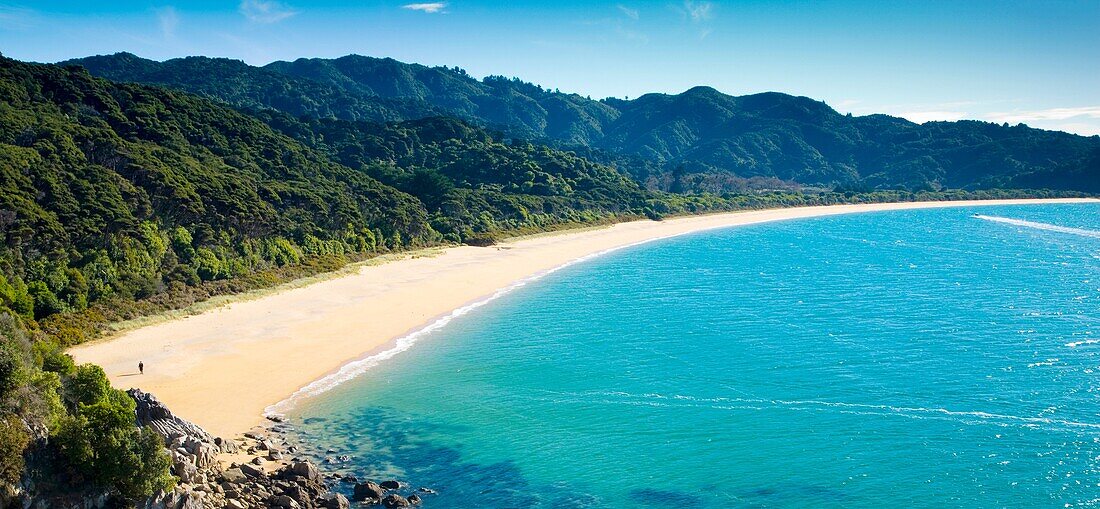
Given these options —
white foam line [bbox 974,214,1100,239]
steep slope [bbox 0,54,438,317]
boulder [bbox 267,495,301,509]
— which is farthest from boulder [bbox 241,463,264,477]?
white foam line [bbox 974,214,1100,239]

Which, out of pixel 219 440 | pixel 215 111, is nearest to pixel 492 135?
pixel 215 111

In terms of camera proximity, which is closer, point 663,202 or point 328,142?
point 328,142

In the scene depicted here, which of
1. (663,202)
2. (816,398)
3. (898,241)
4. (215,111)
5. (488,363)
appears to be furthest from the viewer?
(663,202)

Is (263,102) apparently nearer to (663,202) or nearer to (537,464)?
(663,202)

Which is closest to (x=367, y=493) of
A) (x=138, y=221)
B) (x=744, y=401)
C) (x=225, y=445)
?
(x=225, y=445)

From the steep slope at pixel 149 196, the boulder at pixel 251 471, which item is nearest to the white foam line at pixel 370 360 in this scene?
the boulder at pixel 251 471

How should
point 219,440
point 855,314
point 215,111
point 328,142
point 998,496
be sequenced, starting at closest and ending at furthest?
point 998,496
point 219,440
point 855,314
point 215,111
point 328,142

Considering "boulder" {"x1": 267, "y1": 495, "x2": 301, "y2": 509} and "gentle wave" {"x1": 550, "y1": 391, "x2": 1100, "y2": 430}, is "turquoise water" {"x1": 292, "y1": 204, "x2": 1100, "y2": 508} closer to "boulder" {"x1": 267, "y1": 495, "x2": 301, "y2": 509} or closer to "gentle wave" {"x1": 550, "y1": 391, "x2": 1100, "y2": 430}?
"gentle wave" {"x1": 550, "y1": 391, "x2": 1100, "y2": 430}
